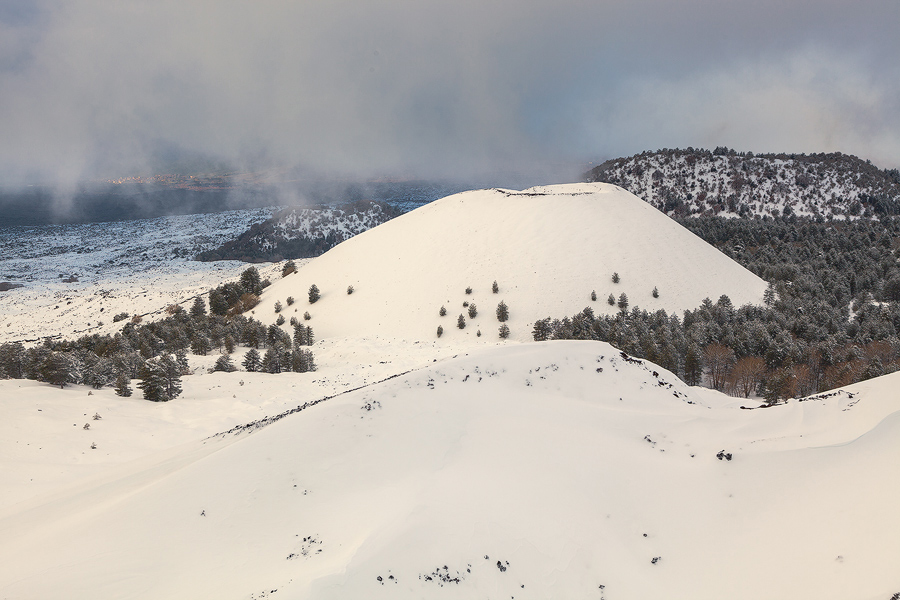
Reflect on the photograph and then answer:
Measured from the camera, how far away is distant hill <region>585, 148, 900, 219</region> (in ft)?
421

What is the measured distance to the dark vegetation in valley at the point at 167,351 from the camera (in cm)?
2135

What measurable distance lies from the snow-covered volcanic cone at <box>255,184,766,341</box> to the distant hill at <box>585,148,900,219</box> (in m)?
94.3

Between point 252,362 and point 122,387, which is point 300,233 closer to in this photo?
point 252,362

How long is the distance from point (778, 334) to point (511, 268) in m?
26.7

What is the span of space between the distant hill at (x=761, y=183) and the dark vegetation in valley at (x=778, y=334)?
86.6 m

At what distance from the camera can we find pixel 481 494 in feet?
29.3

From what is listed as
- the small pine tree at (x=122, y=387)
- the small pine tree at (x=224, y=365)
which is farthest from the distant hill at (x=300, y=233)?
the small pine tree at (x=122, y=387)

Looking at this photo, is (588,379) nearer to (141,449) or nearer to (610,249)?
(141,449)

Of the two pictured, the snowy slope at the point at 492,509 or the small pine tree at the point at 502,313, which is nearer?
the snowy slope at the point at 492,509

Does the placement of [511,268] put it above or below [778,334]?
above

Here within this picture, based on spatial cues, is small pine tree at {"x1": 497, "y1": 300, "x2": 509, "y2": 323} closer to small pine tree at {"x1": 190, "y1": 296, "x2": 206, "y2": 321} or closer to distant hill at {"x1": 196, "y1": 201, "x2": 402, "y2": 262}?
small pine tree at {"x1": 190, "y1": 296, "x2": 206, "y2": 321}

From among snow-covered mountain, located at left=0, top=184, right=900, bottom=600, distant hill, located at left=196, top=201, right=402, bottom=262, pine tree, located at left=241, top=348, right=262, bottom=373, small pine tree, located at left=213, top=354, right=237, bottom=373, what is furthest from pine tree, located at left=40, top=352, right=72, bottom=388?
distant hill, located at left=196, top=201, right=402, bottom=262

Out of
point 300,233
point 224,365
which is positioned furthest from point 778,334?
point 300,233

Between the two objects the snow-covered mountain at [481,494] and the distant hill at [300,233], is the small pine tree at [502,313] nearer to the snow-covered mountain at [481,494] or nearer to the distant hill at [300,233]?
the snow-covered mountain at [481,494]
